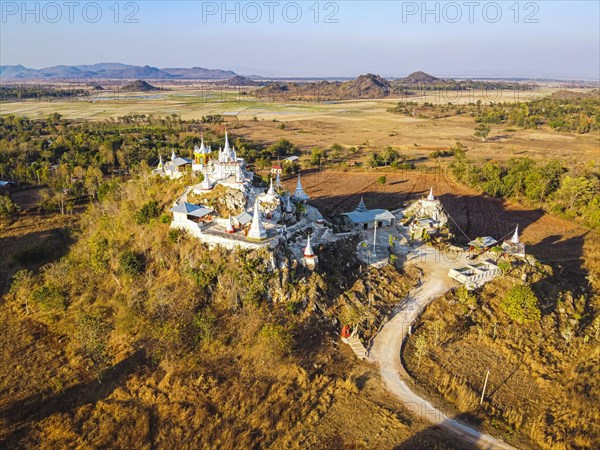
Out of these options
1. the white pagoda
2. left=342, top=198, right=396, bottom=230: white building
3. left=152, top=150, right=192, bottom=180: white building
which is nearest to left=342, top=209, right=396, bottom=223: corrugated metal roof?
left=342, top=198, right=396, bottom=230: white building

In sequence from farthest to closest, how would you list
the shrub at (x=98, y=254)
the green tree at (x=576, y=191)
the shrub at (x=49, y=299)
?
the green tree at (x=576, y=191), the shrub at (x=98, y=254), the shrub at (x=49, y=299)

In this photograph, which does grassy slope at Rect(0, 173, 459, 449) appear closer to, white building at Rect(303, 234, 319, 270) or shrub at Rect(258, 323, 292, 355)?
shrub at Rect(258, 323, 292, 355)

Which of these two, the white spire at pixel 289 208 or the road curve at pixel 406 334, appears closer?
the road curve at pixel 406 334

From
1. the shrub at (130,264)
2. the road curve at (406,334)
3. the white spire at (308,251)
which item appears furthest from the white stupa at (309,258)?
the shrub at (130,264)

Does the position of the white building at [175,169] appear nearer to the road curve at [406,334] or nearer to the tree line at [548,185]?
the road curve at [406,334]

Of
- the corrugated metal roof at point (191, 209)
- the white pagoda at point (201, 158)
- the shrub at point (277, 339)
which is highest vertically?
the white pagoda at point (201, 158)

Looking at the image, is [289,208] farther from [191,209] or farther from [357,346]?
[357,346]
